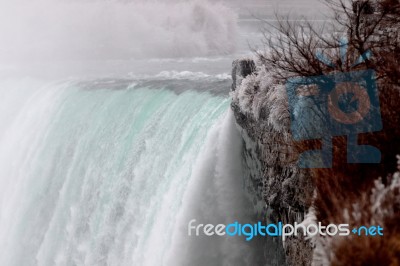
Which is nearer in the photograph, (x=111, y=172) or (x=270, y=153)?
(x=270, y=153)

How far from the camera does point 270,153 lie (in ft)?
18.2

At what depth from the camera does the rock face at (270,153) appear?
4570mm

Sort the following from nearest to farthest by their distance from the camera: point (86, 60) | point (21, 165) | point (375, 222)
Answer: point (375, 222)
point (21, 165)
point (86, 60)

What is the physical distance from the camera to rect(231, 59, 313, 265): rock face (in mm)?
4570

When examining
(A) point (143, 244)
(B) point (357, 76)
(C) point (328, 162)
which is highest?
(B) point (357, 76)

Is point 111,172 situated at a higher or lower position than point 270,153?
lower

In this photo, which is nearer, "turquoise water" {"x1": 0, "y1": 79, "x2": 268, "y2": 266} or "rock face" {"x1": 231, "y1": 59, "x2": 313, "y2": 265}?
"rock face" {"x1": 231, "y1": 59, "x2": 313, "y2": 265}

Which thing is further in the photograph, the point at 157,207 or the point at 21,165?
the point at 21,165

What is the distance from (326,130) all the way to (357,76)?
0.54 meters

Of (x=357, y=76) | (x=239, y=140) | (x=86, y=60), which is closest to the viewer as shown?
(x=357, y=76)

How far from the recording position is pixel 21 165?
14.5 m

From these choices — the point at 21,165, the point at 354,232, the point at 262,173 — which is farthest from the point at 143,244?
the point at 21,165

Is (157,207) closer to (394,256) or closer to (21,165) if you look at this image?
(394,256)

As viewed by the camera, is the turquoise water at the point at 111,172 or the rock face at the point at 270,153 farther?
the turquoise water at the point at 111,172
